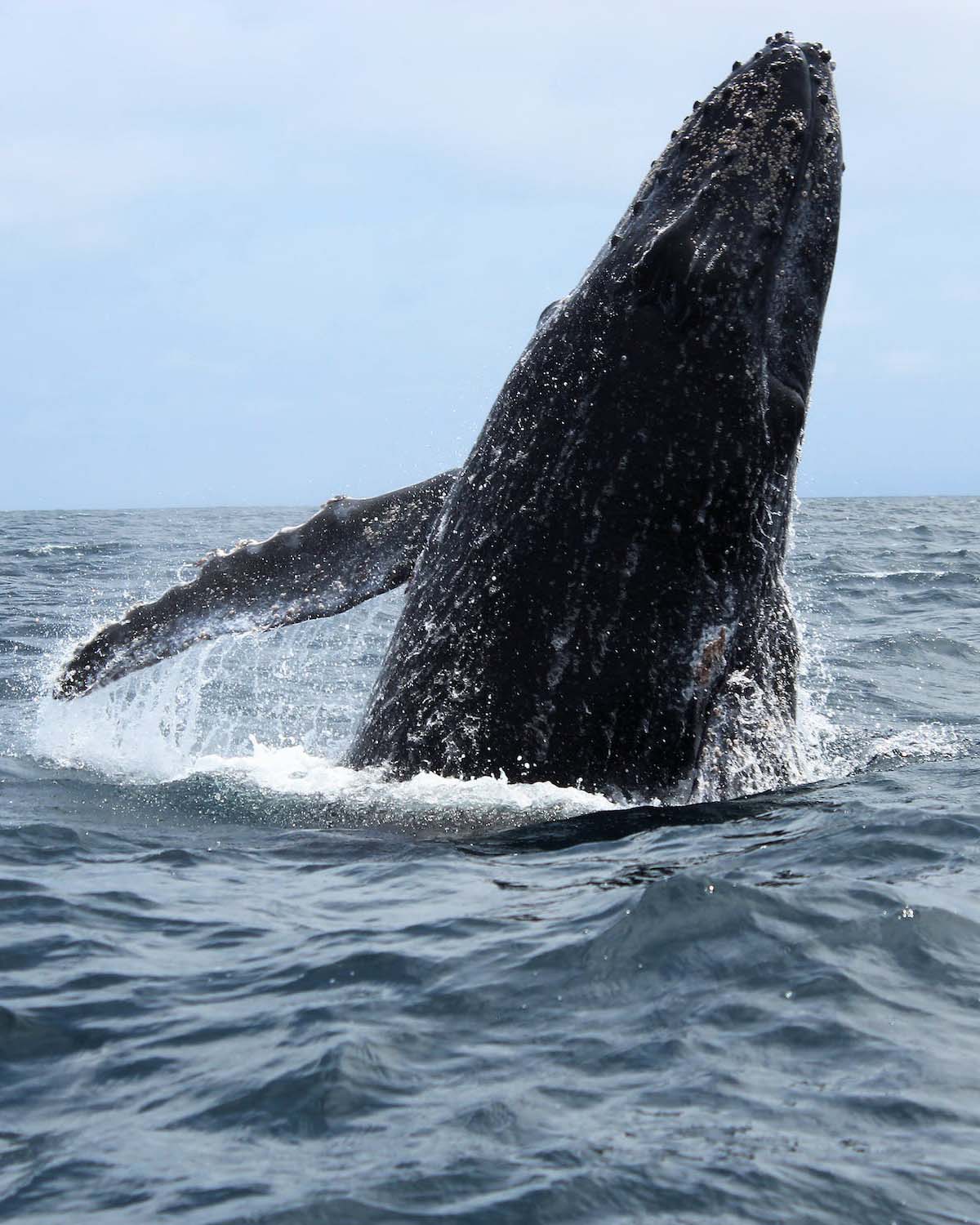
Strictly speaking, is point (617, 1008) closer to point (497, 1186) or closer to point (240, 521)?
point (497, 1186)

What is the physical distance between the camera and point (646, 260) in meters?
9.51

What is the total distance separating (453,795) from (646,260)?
3.78 meters

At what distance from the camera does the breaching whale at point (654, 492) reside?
9445 mm

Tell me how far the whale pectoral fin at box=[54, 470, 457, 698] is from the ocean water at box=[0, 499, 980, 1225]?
3.78ft

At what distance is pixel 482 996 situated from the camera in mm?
6449

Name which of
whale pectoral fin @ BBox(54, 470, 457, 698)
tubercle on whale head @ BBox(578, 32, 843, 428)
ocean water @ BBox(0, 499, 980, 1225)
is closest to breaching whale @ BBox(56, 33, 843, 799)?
tubercle on whale head @ BBox(578, 32, 843, 428)

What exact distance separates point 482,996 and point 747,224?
555 cm

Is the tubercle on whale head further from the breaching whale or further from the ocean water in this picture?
the ocean water

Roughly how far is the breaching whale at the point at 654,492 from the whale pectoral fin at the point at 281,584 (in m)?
0.65

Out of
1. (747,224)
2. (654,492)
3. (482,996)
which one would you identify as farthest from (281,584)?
(482,996)

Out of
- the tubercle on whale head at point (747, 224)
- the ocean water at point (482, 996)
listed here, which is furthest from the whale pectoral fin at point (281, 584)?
the tubercle on whale head at point (747, 224)

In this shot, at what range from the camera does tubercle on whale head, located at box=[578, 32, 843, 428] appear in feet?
31.0

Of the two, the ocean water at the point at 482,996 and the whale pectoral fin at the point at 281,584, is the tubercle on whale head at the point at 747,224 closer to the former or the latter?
the whale pectoral fin at the point at 281,584

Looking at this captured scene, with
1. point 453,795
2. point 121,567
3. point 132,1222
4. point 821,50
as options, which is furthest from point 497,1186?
point 121,567
